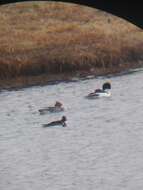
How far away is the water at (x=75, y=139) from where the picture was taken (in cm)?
1955

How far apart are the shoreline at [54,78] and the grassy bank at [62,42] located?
0.20 feet

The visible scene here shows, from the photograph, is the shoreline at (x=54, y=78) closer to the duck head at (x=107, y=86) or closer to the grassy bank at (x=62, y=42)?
the grassy bank at (x=62, y=42)

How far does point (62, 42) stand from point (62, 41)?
0.34 ft

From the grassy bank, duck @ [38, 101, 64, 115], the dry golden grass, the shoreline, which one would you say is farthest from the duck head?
the dry golden grass

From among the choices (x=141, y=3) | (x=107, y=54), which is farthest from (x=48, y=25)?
(x=141, y=3)

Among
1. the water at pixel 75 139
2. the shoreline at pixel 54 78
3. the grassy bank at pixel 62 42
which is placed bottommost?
the water at pixel 75 139

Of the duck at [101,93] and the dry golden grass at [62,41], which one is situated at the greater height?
the dry golden grass at [62,41]

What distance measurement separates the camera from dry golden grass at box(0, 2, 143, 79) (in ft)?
108

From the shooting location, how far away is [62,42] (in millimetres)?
34906

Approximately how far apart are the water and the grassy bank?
114cm

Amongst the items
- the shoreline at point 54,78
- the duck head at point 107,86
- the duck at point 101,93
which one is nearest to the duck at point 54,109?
the duck at point 101,93

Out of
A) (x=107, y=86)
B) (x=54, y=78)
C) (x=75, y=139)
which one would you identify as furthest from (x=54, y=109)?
(x=54, y=78)

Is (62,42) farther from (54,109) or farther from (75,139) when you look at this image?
(75,139)

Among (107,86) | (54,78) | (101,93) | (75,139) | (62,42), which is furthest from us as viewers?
(62,42)
